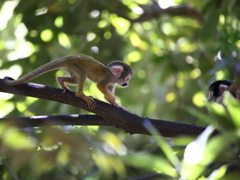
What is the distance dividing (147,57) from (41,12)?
1.79 meters

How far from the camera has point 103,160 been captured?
278cm

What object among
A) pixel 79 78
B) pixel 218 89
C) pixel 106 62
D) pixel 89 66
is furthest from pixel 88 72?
pixel 106 62

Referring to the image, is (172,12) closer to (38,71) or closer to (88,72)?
(88,72)

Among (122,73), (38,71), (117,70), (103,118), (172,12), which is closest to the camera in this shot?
(103,118)

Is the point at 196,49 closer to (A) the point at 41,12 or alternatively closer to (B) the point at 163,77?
(B) the point at 163,77

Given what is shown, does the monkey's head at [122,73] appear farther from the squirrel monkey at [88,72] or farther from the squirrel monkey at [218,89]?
the squirrel monkey at [218,89]

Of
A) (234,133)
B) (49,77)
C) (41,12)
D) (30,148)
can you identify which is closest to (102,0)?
(41,12)

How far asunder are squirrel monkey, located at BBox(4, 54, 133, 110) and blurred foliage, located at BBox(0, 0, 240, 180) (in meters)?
0.37

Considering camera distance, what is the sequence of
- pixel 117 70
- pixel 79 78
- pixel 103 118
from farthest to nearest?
pixel 117 70
pixel 79 78
pixel 103 118

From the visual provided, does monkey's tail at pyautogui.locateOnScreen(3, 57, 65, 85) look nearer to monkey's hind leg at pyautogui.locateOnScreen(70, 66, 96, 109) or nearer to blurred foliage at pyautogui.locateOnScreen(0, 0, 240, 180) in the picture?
monkey's hind leg at pyautogui.locateOnScreen(70, 66, 96, 109)

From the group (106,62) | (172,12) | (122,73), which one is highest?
(172,12)

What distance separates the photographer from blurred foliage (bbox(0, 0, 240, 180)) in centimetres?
306

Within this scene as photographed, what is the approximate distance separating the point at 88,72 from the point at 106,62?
5.25 ft

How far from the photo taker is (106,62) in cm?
511
